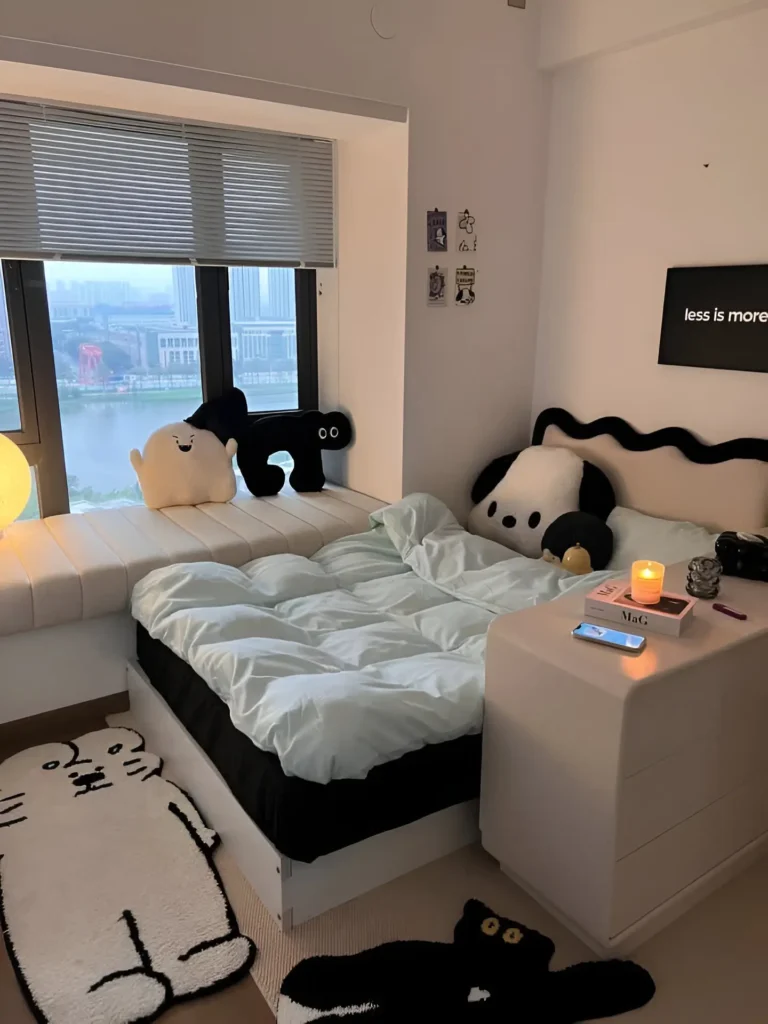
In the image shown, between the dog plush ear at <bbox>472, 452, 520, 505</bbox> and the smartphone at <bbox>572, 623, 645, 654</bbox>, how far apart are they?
1572 millimetres

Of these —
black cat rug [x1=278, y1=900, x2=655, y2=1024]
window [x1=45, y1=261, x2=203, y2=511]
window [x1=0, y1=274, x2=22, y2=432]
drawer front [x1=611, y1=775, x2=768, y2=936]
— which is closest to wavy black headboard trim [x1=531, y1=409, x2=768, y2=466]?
drawer front [x1=611, y1=775, x2=768, y2=936]

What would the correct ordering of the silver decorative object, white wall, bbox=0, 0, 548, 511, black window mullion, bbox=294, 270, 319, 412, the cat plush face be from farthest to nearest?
black window mullion, bbox=294, 270, 319, 412, white wall, bbox=0, 0, 548, 511, the silver decorative object, the cat plush face

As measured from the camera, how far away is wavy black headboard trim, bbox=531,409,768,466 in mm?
2537

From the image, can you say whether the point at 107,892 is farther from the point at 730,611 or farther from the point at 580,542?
the point at 580,542

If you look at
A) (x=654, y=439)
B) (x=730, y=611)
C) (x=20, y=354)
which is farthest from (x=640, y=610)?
(x=20, y=354)

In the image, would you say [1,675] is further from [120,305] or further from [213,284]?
[213,284]

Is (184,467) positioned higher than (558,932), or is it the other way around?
(184,467)

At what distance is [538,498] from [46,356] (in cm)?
189

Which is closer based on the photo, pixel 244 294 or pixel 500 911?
pixel 500 911

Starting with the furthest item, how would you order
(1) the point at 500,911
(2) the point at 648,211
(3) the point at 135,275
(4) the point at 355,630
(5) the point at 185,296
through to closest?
1. (5) the point at 185,296
2. (3) the point at 135,275
3. (2) the point at 648,211
4. (4) the point at 355,630
5. (1) the point at 500,911

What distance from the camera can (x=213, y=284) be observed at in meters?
3.12

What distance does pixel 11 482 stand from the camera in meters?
2.49

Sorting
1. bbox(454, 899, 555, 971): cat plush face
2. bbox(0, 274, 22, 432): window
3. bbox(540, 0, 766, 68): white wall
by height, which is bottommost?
bbox(454, 899, 555, 971): cat plush face

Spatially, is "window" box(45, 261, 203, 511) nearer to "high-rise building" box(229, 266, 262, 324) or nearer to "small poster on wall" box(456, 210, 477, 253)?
"high-rise building" box(229, 266, 262, 324)
